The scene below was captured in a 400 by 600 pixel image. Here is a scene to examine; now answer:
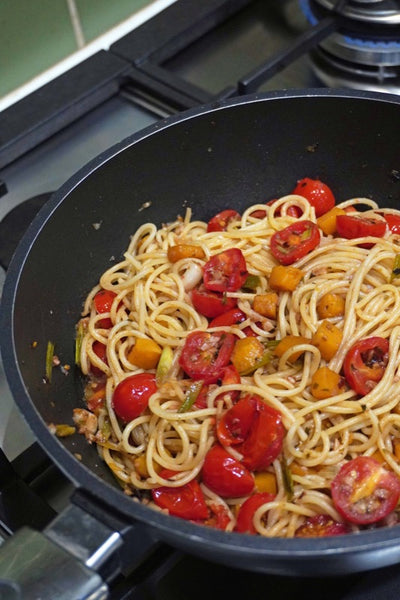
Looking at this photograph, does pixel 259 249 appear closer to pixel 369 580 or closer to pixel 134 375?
pixel 134 375

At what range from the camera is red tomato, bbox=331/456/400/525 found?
1.58m

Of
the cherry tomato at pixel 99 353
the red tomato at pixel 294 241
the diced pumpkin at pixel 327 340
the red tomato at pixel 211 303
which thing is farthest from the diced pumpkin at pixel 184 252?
the diced pumpkin at pixel 327 340

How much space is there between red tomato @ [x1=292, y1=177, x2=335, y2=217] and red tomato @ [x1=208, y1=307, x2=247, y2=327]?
46cm

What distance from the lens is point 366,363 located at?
1898 millimetres

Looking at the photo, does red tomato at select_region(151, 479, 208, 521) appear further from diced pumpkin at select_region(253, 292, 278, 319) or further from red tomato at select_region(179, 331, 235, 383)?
diced pumpkin at select_region(253, 292, 278, 319)

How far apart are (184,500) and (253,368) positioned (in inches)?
15.2

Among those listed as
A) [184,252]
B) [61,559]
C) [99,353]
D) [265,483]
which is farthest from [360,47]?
[61,559]

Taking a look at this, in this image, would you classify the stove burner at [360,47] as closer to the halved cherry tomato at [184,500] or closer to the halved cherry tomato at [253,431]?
the halved cherry tomato at [253,431]

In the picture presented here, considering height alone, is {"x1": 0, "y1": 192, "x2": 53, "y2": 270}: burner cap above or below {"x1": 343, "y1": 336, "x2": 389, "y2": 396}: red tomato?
above

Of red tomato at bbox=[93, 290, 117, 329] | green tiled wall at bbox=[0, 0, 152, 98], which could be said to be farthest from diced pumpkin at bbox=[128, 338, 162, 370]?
green tiled wall at bbox=[0, 0, 152, 98]

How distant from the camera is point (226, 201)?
2314 mm

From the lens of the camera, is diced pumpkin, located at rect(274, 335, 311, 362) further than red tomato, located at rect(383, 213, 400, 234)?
No

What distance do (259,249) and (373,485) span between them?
2.77 feet

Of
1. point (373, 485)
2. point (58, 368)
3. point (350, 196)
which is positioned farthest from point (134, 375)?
point (350, 196)
